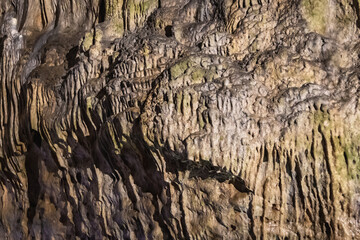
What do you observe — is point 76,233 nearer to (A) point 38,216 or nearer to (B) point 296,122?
(A) point 38,216

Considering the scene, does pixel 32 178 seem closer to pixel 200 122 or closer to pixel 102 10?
pixel 102 10

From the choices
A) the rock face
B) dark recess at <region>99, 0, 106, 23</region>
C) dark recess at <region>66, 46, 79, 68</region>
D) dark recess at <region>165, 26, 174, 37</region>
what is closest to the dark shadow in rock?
the rock face

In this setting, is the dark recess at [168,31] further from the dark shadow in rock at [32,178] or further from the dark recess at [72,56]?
the dark shadow in rock at [32,178]

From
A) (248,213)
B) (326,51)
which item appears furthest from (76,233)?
(326,51)

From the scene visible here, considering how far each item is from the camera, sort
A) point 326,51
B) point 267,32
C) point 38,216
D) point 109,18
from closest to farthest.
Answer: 1. point 326,51
2. point 267,32
3. point 109,18
4. point 38,216

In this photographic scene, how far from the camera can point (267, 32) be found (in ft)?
10.2

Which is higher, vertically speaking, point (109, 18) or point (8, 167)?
point (109, 18)

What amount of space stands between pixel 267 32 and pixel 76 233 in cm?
208

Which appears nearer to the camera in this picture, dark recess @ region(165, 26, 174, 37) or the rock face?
the rock face

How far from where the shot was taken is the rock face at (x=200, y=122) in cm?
267

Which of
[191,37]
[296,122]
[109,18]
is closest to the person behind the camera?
[296,122]

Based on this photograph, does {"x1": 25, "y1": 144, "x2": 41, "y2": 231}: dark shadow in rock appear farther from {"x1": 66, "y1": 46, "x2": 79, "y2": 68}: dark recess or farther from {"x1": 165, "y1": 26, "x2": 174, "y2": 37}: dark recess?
{"x1": 165, "y1": 26, "x2": 174, "y2": 37}: dark recess

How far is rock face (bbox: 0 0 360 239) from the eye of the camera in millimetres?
2674

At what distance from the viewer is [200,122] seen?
2789 millimetres
